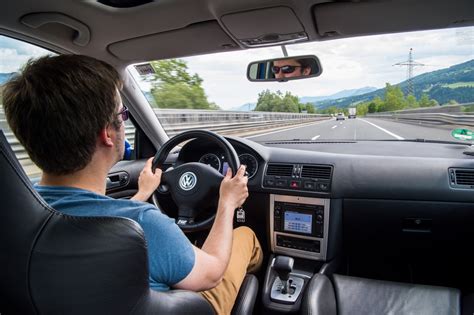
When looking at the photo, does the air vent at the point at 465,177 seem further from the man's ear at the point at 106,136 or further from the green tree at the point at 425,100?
the man's ear at the point at 106,136

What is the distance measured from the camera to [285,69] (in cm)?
302

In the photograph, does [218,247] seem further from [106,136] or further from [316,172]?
[316,172]

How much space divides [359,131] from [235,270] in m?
1.83

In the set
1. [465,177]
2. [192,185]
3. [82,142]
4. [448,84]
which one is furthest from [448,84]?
[82,142]

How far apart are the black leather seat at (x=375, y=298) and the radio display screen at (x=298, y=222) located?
1.24 feet

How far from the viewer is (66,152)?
A: 4.22 feet

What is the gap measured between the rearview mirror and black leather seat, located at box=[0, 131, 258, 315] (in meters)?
2.20

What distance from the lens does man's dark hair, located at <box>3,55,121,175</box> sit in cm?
125

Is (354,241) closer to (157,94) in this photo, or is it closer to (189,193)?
(189,193)

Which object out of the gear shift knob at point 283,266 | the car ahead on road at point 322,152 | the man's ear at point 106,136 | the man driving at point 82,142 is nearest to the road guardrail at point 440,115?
the car ahead on road at point 322,152

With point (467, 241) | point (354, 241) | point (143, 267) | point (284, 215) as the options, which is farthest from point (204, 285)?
point (467, 241)

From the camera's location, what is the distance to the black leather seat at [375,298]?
99.5 inches

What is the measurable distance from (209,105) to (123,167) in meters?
1.06

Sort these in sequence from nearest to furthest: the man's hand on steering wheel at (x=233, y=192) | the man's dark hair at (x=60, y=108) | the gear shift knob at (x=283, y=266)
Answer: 1. the man's dark hair at (x=60, y=108)
2. the man's hand on steering wheel at (x=233, y=192)
3. the gear shift knob at (x=283, y=266)
